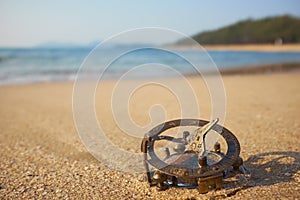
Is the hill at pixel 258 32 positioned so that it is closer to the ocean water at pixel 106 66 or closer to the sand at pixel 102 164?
the ocean water at pixel 106 66

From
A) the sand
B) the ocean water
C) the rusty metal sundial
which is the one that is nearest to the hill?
the ocean water

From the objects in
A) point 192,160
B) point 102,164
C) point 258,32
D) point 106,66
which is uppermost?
point 258,32

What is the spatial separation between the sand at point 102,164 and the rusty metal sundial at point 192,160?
20 centimetres

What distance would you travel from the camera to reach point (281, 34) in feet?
263

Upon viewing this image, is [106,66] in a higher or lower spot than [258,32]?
lower

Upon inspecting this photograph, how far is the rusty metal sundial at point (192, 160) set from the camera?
2801 mm

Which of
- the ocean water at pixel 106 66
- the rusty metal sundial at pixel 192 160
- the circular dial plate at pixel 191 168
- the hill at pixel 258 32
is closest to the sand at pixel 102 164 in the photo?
the rusty metal sundial at pixel 192 160

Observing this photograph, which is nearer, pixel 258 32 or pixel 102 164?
pixel 102 164

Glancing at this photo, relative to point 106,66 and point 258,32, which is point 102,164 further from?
point 258,32

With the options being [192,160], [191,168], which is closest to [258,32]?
[192,160]

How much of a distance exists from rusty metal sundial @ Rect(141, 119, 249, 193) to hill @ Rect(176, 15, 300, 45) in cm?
7220

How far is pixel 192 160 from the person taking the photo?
3.26 metres

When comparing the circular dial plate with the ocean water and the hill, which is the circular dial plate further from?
the hill

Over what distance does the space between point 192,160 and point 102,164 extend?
1.48 m
